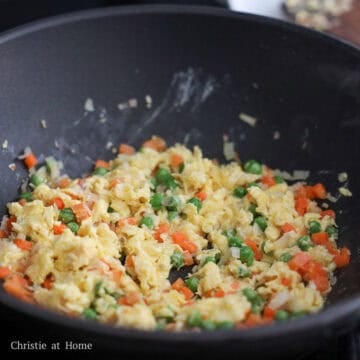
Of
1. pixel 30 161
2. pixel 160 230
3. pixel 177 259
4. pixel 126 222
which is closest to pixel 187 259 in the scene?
pixel 177 259

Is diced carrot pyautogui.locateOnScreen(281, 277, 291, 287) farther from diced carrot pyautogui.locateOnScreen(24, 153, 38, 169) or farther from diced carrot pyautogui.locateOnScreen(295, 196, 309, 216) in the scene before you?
diced carrot pyautogui.locateOnScreen(24, 153, 38, 169)

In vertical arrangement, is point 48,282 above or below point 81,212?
below

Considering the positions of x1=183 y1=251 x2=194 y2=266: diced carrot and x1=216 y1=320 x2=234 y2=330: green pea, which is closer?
x1=216 y1=320 x2=234 y2=330: green pea

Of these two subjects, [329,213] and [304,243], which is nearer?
[304,243]

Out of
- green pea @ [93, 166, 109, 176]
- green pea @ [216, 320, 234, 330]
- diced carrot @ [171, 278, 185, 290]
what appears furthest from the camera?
green pea @ [93, 166, 109, 176]

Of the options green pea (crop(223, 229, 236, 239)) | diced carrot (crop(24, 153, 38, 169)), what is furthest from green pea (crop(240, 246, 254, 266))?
diced carrot (crop(24, 153, 38, 169))

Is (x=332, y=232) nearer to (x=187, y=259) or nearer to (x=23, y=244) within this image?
(x=187, y=259)

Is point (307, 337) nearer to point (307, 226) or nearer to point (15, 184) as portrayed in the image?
point (307, 226)
